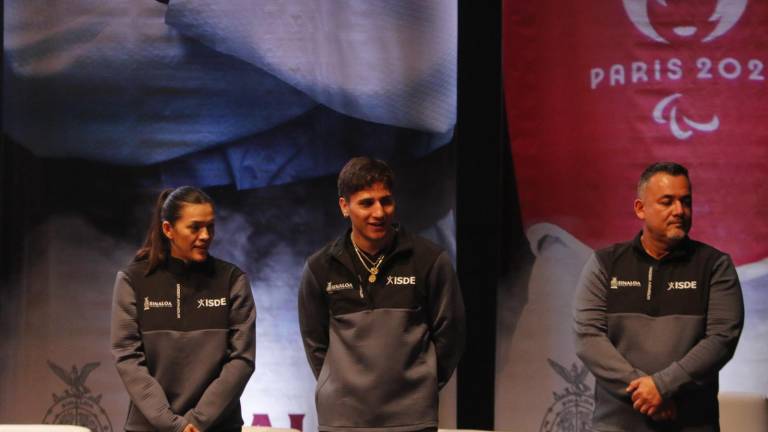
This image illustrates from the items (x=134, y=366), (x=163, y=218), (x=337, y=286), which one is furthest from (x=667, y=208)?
(x=134, y=366)

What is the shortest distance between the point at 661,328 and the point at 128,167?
8.97 ft

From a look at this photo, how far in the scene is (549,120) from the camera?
4.90 metres

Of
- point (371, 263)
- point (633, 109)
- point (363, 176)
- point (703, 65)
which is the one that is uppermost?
point (703, 65)

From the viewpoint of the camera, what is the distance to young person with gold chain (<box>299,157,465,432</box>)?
131 inches

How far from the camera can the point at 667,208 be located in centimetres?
354

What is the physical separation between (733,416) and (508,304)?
112cm

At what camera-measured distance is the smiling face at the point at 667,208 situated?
11.6 ft

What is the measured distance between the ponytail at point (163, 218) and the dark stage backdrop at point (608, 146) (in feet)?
5.75

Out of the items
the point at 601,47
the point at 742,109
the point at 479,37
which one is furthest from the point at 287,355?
the point at 742,109

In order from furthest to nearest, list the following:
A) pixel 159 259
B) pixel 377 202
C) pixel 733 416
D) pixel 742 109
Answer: pixel 742 109
pixel 733 416
pixel 159 259
pixel 377 202

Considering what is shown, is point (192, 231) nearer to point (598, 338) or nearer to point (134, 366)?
point (134, 366)

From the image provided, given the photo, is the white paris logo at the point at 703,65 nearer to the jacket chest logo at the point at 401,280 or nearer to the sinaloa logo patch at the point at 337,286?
the jacket chest logo at the point at 401,280

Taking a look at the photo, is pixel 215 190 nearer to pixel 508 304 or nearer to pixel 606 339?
pixel 508 304

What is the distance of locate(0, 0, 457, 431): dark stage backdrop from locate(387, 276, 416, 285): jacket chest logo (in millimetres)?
1628
